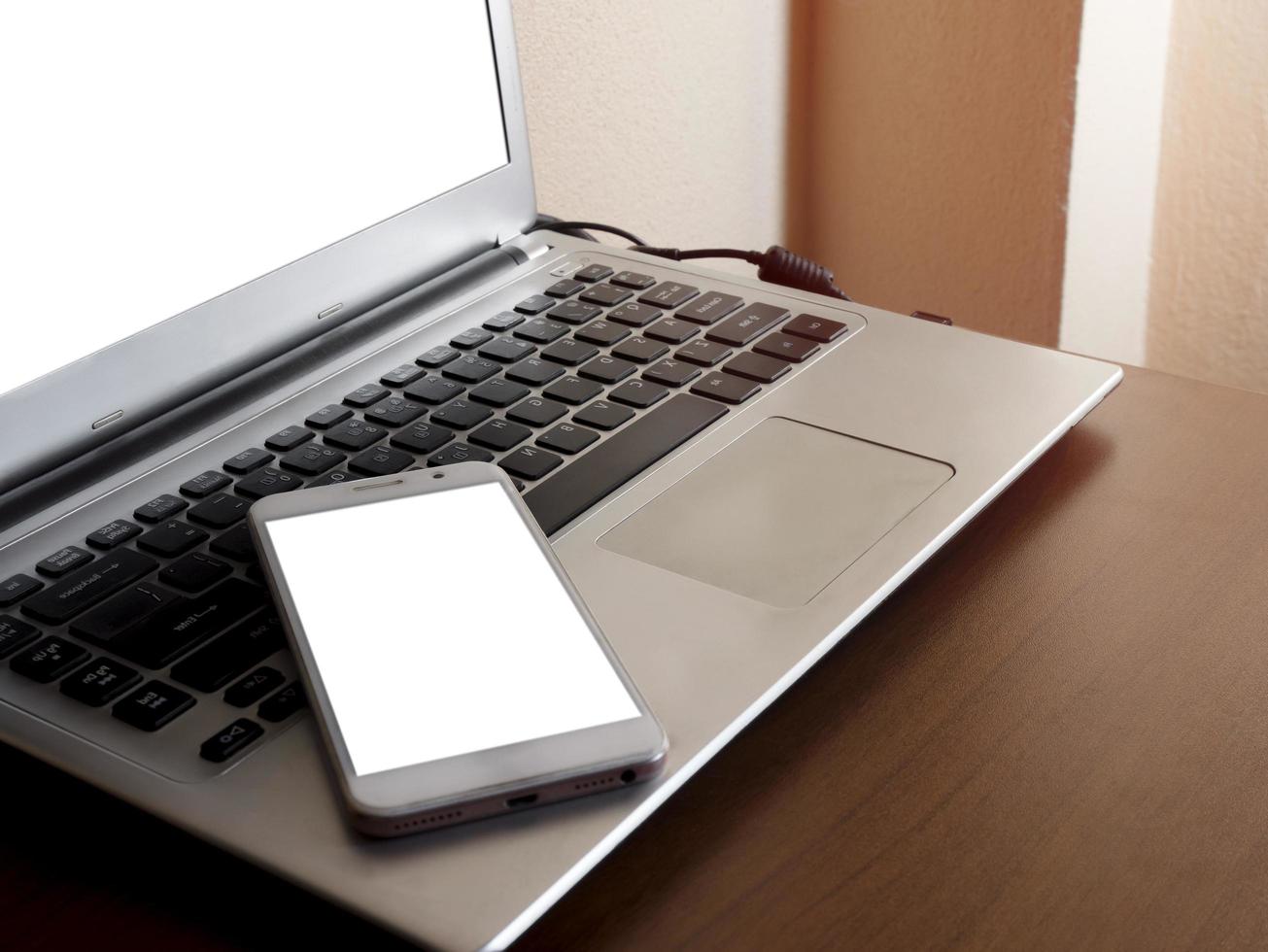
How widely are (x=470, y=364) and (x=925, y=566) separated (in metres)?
0.22

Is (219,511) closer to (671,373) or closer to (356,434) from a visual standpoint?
(356,434)

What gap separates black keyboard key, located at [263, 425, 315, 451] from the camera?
1.67 ft

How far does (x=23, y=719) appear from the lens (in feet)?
1.21

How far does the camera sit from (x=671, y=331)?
1.91ft

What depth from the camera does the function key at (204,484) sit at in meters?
0.48

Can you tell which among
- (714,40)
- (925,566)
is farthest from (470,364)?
(714,40)

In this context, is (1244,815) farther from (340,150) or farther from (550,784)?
(340,150)

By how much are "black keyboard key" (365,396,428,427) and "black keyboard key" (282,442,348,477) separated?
0.03 meters

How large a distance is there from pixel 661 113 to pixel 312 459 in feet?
1.84

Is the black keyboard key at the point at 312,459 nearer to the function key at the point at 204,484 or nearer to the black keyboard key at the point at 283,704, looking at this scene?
the function key at the point at 204,484

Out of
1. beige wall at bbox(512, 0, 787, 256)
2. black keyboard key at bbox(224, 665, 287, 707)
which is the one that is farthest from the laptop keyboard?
beige wall at bbox(512, 0, 787, 256)

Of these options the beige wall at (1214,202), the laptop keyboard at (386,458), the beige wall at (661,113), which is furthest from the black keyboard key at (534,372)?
the beige wall at (1214,202)

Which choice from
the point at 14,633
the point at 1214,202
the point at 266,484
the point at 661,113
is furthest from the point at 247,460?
the point at 1214,202

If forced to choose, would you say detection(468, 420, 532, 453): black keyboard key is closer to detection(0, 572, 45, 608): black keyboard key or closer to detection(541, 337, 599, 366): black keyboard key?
detection(541, 337, 599, 366): black keyboard key
